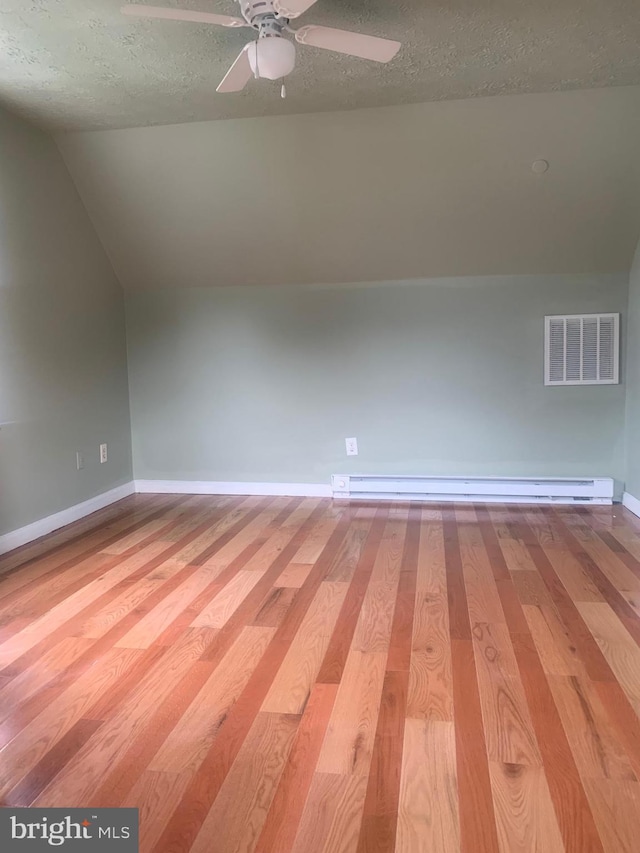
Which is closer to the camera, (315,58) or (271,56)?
(271,56)

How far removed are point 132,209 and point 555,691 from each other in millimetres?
3774

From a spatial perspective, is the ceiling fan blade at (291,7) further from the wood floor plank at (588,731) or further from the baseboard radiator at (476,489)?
the baseboard radiator at (476,489)

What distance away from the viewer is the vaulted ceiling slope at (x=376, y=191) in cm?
326

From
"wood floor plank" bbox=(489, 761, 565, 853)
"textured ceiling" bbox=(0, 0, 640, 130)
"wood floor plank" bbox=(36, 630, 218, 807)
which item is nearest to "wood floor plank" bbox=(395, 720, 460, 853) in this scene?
"wood floor plank" bbox=(489, 761, 565, 853)

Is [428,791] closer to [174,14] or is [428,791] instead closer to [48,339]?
[174,14]

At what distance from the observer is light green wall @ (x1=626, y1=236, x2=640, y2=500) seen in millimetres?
3842

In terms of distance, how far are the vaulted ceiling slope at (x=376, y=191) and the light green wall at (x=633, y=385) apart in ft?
0.71

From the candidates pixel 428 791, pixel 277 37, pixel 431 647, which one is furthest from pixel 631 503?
pixel 277 37

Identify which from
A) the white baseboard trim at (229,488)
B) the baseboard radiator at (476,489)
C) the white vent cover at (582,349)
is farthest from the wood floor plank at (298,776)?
the white vent cover at (582,349)

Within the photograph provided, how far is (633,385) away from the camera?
3934 mm

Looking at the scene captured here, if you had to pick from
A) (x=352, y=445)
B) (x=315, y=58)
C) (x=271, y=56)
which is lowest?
(x=352, y=445)

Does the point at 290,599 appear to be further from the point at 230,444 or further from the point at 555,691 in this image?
the point at 230,444

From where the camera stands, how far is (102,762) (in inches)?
62.3

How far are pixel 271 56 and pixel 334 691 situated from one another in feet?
7.35
